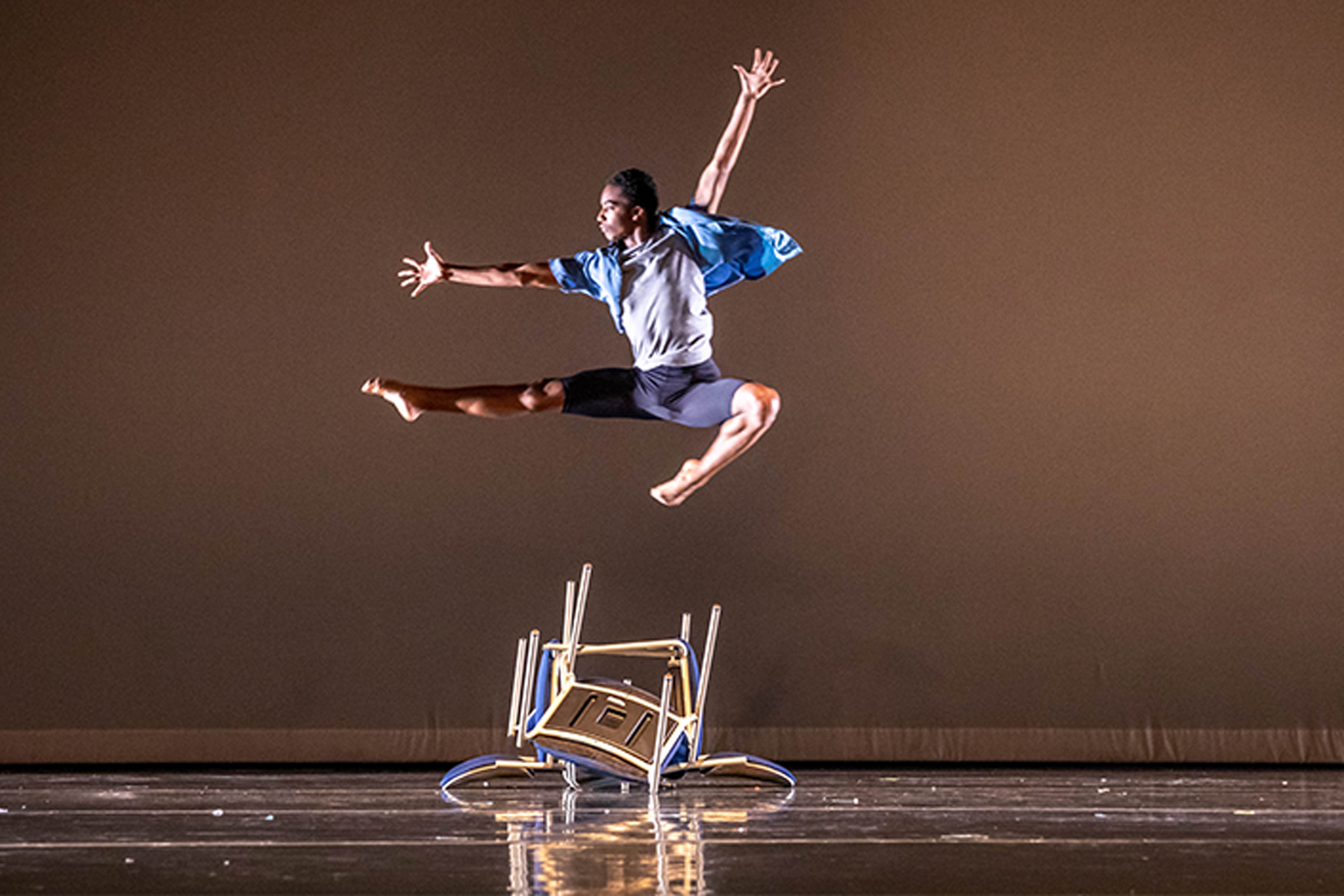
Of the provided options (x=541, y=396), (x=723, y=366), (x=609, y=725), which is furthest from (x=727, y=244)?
(x=609, y=725)

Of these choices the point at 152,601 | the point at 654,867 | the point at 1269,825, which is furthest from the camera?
the point at 152,601

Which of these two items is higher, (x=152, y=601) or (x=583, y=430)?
(x=583, y=430)

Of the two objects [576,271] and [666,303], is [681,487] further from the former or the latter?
[576,271]

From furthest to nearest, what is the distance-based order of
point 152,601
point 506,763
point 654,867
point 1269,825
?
point 152,601, point 506,763, point 1269,825, point 654,867

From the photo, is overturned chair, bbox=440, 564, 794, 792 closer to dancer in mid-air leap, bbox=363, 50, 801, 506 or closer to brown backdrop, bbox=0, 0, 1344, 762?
dancer in mid-air leap, bbox=363, 50, 801, 506

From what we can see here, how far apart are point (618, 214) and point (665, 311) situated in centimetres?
32

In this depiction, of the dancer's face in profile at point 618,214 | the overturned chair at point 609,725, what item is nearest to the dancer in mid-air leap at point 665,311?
the dancer's face in profile at point 618,214

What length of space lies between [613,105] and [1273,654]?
306 cm

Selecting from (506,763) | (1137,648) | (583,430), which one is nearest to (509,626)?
(583,430)

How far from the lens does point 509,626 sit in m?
4.52

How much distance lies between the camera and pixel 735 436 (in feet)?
12.6

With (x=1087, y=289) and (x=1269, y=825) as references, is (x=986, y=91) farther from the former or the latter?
(x=1269, y=825)

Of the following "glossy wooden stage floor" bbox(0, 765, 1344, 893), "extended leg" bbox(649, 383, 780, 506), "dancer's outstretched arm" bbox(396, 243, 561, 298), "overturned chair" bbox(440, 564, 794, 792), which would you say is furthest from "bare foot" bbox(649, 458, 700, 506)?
"glossy wooden stage floor" bbox(0, 765, 1344, 893)

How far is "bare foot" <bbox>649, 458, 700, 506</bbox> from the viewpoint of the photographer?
409 centimetres
